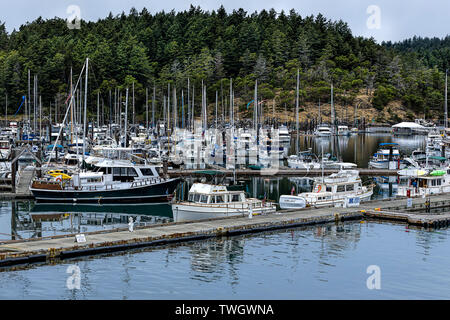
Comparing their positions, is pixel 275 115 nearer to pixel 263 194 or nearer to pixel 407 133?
pixel 407 133

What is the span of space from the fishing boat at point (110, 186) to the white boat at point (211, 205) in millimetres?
11653

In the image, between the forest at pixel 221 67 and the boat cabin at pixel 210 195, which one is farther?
the forest at pixel 221 67

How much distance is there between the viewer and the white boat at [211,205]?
48.0 m

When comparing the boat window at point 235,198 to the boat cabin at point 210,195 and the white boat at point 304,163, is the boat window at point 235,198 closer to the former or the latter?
the boat cabin at point 210,195

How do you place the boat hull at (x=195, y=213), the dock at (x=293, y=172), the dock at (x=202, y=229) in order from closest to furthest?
the dock at (x=202, y=229), the boat hull at (x=195, y=213), the dock at (x=293, y=172)

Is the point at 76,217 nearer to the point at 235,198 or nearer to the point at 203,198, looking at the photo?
the point at 203,198

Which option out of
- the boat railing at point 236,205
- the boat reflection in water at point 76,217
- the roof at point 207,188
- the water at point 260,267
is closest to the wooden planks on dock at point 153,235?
the water at point 260,267

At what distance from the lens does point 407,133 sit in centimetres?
17150

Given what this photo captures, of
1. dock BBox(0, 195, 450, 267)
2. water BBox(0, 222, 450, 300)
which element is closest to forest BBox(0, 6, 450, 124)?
dock BBox(0, 195, 450, 267)

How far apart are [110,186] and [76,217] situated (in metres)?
6.60

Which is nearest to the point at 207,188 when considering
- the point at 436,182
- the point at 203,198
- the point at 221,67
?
the point at 203,198

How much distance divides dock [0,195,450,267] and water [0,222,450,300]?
30.7 inches
